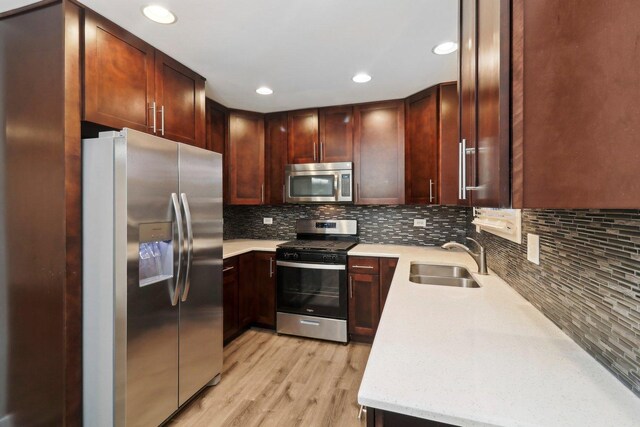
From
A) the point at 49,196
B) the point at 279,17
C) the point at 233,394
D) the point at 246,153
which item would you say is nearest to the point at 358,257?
the point at 233,394

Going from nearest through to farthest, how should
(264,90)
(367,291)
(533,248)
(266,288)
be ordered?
(533,248)
(264,90)
(367,291)
(266,288)

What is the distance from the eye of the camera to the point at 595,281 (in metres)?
0.82

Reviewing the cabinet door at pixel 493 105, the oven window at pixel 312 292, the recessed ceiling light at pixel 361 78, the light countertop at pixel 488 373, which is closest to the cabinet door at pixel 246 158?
the oven window at pixel 312 292

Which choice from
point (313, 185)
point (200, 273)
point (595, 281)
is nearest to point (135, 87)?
point (200, 273)

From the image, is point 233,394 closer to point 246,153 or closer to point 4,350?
point 4,350

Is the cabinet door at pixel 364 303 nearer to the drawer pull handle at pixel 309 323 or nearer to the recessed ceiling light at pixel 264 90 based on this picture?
the drawer pull handle at pixel 309 323

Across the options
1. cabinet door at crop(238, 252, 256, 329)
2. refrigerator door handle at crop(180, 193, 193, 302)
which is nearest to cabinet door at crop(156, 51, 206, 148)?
refrigerator door handle at crop(180, 193, 193, 302)

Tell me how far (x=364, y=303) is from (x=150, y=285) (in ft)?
5.92

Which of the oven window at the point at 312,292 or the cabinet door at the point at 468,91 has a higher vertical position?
the cabinet door at the point at 468,91

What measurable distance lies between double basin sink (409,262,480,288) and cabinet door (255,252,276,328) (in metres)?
1.44

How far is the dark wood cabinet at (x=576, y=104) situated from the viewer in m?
0.36

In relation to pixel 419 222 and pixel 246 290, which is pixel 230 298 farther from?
pixel 419 222

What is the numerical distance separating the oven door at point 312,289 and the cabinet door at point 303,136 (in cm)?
115

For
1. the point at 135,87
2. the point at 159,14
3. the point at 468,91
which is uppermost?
the point at 159,14
